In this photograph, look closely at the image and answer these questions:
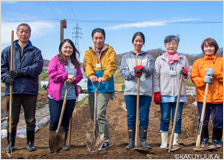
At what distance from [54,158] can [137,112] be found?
4.32 ft

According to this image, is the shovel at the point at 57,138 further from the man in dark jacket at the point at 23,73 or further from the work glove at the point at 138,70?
the work glove at the point at 138,70

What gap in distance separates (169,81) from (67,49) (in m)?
1.63

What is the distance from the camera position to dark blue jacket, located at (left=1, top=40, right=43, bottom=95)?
351cm

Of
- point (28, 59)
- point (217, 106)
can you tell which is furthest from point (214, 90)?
point (28, 59)

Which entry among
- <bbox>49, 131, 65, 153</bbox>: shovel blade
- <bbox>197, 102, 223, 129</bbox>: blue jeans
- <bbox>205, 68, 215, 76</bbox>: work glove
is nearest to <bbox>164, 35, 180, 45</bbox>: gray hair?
A: <bbox>205, 68, 215, 76</bbox>: work glove

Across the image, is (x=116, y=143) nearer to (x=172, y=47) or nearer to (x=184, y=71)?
(x=184, y=71)

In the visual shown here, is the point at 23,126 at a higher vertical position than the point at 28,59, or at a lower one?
lower

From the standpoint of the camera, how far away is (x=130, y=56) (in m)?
3.73

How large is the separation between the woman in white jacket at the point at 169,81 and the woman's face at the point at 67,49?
53.2 inches

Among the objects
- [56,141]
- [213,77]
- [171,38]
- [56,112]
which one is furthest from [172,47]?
[56,141]

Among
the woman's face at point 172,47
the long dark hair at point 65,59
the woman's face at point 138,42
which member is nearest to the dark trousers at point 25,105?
the long dark hair at point 65,59

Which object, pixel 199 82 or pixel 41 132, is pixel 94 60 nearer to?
pixel 199 82

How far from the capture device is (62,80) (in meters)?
3.53

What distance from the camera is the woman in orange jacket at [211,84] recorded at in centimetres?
365
